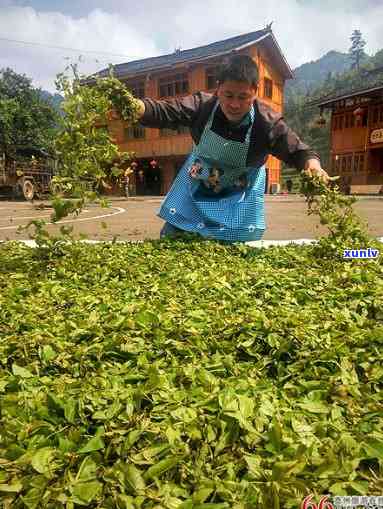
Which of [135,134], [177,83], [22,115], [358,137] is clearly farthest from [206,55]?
[22,115]

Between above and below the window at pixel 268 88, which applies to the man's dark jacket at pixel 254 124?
below

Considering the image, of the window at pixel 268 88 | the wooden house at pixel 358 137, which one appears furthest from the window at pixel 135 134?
the wooden house at pixel 358 137

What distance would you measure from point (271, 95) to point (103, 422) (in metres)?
27.4

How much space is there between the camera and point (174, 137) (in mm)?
25281

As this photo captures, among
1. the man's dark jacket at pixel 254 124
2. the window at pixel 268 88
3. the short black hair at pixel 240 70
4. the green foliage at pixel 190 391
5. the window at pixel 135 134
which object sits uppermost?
the window at pixel 268 88

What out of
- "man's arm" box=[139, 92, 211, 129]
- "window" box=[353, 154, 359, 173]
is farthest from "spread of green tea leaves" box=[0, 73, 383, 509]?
"window" box=[353, 154, 359, 173]

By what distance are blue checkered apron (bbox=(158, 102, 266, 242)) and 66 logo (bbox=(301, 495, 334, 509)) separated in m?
3.27

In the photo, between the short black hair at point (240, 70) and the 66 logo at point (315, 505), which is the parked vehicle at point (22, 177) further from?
the 66 logo at point (315, 505)

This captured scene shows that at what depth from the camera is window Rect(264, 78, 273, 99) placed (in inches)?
1006

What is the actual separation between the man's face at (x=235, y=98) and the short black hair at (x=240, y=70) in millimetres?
45

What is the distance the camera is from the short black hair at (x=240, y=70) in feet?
12.2

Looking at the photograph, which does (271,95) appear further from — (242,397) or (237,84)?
(242,397)

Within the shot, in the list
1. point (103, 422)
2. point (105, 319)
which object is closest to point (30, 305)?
point (105, 319)

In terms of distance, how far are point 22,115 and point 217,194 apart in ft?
84.1
